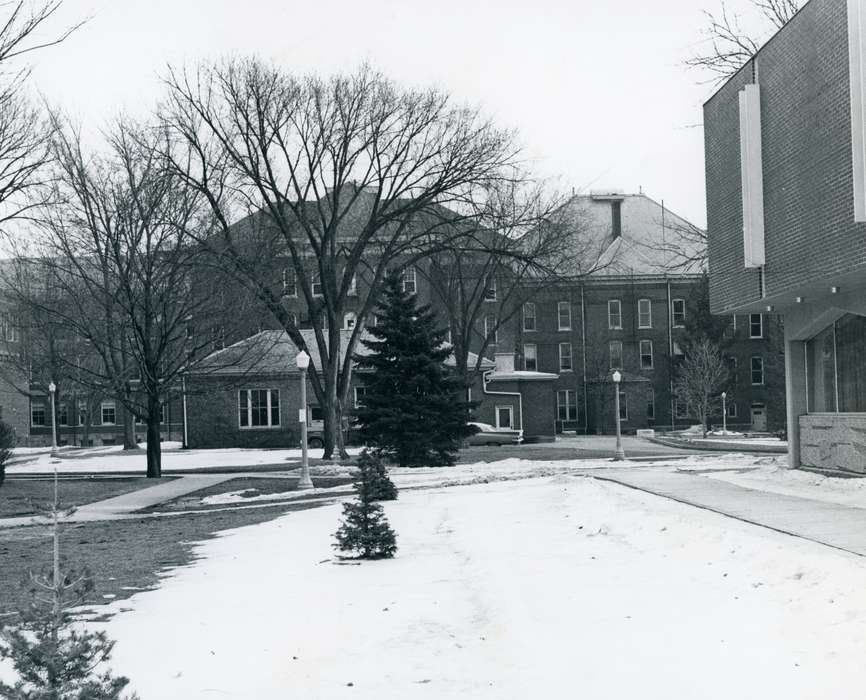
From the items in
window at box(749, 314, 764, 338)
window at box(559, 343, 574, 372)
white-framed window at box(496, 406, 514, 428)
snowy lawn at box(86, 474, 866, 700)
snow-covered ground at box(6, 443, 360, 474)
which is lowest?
snow-covered ground at box(6, 443, 360, 474)

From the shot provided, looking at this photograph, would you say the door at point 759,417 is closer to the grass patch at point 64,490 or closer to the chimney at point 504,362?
the chimney at point 504,362

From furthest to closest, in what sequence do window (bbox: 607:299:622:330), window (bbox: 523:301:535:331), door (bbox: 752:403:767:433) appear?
window (bbox: 607:299:622:330) < window (bbox: 523:301:535:331) < door (bbox: 752:403:767:433)

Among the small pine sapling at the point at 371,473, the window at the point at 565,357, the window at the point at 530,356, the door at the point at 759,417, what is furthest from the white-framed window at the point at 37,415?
the small pine sapling at the point at 371,473

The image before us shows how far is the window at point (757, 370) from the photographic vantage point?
7862cm

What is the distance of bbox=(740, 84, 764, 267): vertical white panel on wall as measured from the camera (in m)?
22.8

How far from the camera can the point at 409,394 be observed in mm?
33344

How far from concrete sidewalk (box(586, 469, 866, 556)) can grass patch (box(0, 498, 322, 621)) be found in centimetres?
685

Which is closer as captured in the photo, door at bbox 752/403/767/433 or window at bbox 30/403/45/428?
door at bbox 752/403/767/433

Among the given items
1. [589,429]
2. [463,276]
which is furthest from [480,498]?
[589,429]

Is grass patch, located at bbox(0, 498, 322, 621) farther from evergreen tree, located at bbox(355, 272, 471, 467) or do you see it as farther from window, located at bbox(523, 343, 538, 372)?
window, located at bbox(523, 343, 538, 372)

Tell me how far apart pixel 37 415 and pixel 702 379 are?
45155 mm

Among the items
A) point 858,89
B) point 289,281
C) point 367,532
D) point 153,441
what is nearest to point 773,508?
point 367,532

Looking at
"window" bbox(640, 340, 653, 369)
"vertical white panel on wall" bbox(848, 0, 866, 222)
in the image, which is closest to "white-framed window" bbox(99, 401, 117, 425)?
"window" bbox(640, 340, 653, 369)

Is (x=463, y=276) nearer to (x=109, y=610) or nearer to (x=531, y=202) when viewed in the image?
(x=531, y=202)
